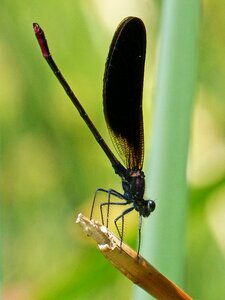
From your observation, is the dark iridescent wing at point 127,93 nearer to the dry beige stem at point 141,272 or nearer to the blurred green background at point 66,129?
the blurred green background at point 66,129

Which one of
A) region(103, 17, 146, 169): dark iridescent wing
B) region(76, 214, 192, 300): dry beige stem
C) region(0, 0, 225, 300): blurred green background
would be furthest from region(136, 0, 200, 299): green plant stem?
region(0, 0, 225, 300): blurred green background

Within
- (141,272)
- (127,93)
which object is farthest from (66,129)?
(141,272)

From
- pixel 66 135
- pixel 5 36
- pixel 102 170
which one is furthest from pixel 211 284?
pixel 5 36

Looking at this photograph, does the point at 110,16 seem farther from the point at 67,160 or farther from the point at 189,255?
the point at 189,255

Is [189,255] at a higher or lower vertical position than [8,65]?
lower

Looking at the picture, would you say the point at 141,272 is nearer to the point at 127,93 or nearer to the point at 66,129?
the point at 127,93

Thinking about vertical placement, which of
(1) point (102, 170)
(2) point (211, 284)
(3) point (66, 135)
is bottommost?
(2) point (211, 284)

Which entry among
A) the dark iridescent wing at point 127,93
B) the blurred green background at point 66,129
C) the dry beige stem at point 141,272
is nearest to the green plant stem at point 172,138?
the dry beige stem at point 141,272
